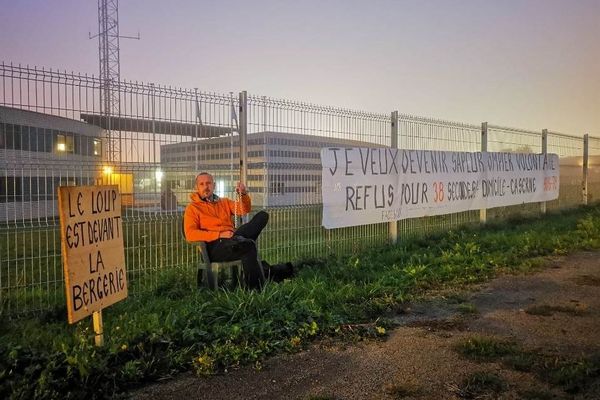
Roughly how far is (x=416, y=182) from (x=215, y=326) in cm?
608

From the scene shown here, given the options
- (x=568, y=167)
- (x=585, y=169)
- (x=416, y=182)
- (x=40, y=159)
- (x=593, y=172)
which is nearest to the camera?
(x=40, y=159)

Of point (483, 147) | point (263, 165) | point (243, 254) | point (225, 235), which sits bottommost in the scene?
point (243, 254)

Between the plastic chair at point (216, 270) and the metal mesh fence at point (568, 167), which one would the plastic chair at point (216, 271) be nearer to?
the plastic chair at point (216, 270)

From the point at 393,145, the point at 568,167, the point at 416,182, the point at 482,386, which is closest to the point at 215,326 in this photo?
the point at 482,386

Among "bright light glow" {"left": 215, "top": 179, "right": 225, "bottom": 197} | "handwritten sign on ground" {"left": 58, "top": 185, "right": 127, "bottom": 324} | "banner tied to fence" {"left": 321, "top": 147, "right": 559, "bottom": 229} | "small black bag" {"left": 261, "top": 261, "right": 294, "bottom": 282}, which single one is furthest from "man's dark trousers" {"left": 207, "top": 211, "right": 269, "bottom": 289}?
"banner tied to fence" {"left": 321, "top": 147, "right": 559, "bottom": 229}

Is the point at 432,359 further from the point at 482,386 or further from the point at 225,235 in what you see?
the point at 225,235

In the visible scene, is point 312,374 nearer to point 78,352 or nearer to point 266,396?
point 266,396

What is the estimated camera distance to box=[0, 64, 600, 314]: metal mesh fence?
202 inches

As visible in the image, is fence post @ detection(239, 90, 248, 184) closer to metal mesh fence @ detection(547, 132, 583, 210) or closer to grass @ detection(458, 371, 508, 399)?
grass @ detection(458, 371, 508, 399)

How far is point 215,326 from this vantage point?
174 inches

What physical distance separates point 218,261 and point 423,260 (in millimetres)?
3443

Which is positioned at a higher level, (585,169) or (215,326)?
(585,169)

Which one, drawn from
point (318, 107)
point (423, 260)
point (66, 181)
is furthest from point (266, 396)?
point (318, 107)

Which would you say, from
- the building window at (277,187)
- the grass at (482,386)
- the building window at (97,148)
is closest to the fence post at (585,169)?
the building window at (277,187)
